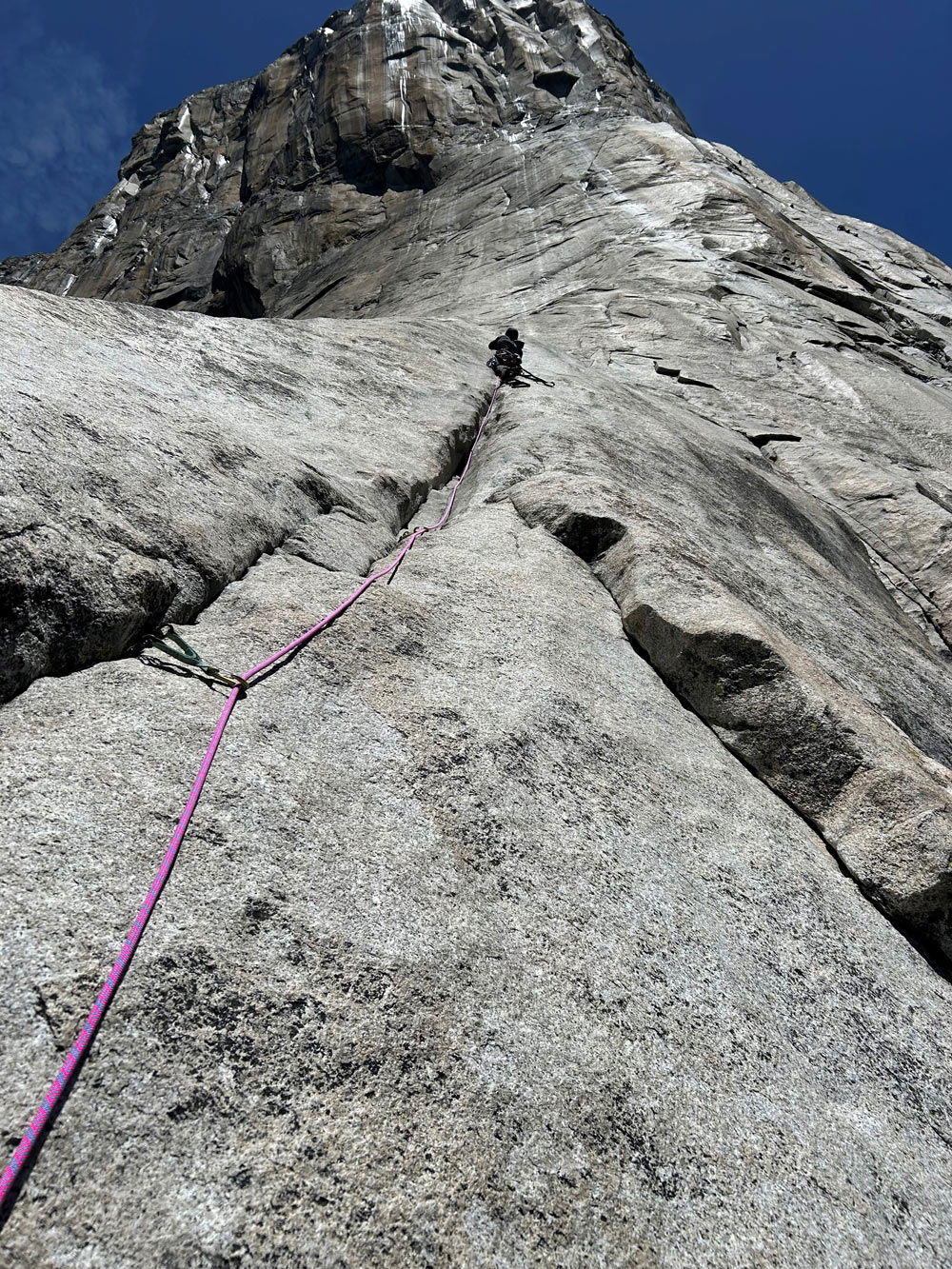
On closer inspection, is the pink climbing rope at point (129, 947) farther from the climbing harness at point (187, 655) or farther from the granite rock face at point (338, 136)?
the granite rock face at point (338, 136)

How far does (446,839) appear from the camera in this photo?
2768 mm

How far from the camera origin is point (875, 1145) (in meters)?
2.46

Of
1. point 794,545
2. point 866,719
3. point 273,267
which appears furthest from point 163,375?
point 273,267

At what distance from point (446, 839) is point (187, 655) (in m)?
1.19

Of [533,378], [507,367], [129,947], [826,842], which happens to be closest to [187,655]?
[129,947]

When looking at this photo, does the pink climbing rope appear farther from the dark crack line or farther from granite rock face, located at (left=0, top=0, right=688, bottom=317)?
granite rock face, located at (left=0, top=0, right=688, bottom=317)

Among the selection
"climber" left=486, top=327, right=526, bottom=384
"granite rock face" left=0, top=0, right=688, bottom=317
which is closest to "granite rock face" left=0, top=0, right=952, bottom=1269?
"climber" left=486, top=327, right=526, bottom=384

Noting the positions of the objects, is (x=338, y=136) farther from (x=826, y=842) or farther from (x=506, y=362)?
(x=826, y=842)

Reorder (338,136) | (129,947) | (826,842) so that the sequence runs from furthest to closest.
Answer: (338,136)
(826,842)
(129,947)

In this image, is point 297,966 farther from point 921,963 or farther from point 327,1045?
point 921,963

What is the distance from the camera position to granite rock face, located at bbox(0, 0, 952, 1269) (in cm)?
188

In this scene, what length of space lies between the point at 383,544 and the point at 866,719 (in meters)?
2.77

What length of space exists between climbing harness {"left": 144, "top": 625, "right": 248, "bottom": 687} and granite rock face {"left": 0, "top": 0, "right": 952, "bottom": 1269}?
8 centimetres

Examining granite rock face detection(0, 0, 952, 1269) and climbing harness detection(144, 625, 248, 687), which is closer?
granite rock face detection(0, 0, 952, 1269)
